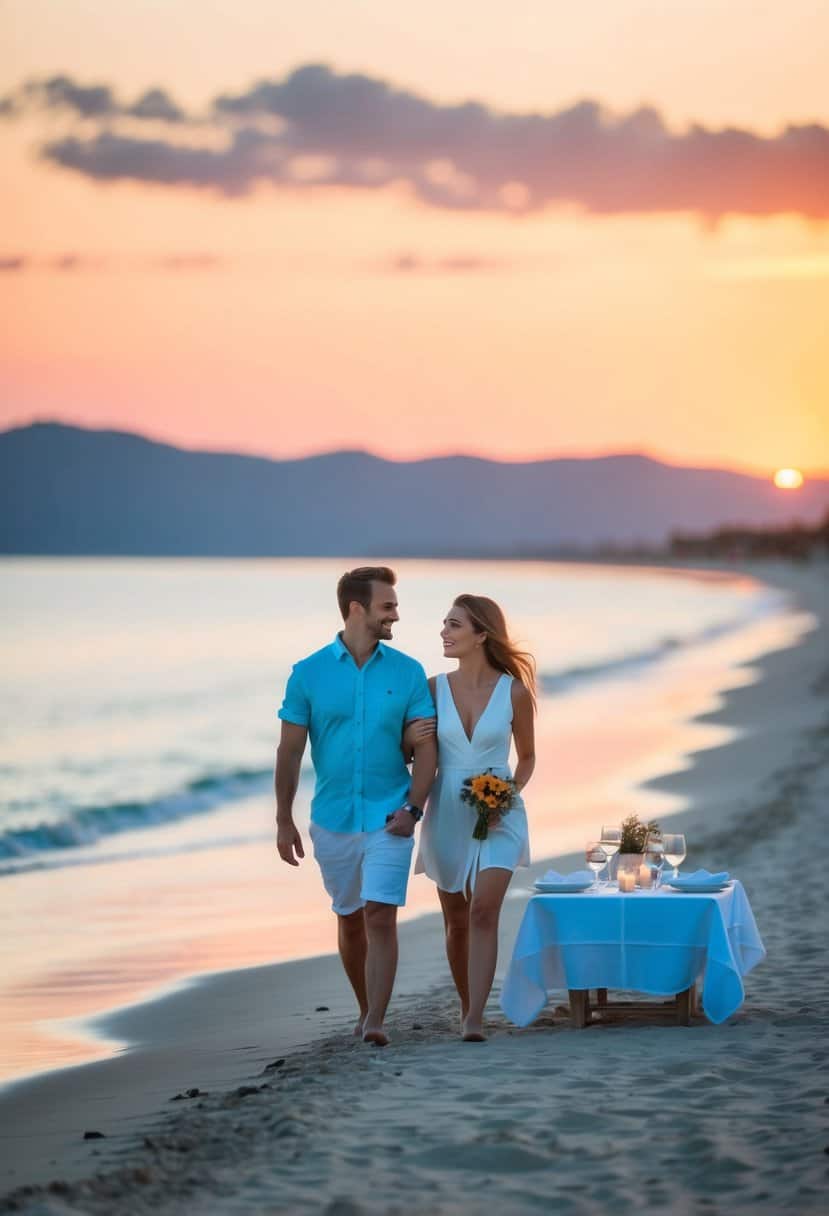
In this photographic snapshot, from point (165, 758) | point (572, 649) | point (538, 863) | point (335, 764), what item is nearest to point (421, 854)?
point (335, 764)

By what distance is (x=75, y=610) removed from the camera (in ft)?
280

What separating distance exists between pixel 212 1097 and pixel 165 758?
16.8 meters

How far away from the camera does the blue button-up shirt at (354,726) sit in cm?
623

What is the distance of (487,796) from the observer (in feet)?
20.3

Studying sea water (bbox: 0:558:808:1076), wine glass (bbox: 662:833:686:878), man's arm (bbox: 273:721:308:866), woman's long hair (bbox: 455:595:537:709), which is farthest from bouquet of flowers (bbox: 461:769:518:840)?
sea water (bbox: 0:558:808:1076)

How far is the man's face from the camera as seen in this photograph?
6227 millimetres

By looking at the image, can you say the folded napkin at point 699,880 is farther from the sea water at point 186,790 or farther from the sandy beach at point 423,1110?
the sea water at point 186,790

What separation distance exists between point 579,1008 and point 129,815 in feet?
34.1

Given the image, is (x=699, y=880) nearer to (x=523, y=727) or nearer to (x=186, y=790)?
(x=523, y=727)

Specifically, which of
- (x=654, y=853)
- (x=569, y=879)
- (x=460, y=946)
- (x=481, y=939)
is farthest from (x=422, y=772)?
(x=654, y=853)

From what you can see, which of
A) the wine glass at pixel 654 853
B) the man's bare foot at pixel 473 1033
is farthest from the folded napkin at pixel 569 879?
the man's bare foot at pixel 473 1033

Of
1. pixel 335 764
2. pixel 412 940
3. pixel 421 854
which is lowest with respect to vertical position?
pixel 412 940

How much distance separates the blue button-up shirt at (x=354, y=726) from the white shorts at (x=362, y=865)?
5cm

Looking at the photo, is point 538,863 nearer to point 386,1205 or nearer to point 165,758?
point 386,1205
